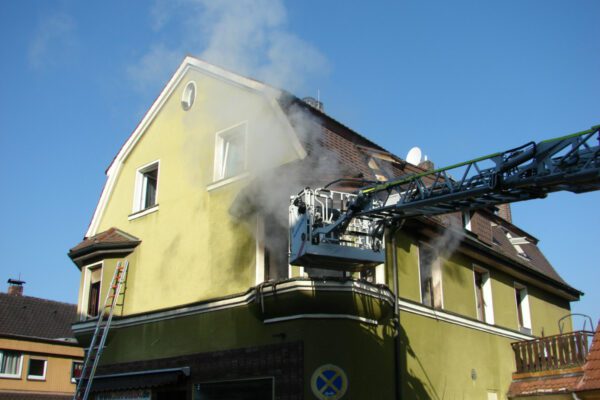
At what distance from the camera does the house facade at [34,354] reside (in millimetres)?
26797

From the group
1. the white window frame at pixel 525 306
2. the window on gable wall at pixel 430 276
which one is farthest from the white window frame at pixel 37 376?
the white window frame at pixel 525 306

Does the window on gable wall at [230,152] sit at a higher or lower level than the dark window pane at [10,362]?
higher

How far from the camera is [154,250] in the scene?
1555 cm

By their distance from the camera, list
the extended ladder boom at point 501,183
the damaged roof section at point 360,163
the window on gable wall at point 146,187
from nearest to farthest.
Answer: the extended ladder boom at point 501,183
the damaged roof section at point 360,163
the window on gable wall at point 146,187

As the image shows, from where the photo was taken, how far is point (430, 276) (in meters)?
15.0

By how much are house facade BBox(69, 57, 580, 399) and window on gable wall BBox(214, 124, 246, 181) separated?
3 centimetres

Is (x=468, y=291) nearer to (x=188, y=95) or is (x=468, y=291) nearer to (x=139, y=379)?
(x=139, y=379)

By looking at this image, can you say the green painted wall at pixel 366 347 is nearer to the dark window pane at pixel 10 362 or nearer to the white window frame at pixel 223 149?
the white window frame at pixel 223 149

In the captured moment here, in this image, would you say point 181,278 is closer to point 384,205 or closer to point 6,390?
point 384,205

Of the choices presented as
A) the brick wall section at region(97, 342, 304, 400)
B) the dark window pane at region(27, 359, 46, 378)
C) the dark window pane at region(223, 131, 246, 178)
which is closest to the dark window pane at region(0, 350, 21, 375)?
the dark window pane at region(27, 359, 46, 378)

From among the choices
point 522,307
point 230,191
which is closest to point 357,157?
point 230,191

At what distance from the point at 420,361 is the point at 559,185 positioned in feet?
19.3

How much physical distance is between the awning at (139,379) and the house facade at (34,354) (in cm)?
1269

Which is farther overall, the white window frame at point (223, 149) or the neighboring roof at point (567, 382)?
the white window frame at point (223, 149)
